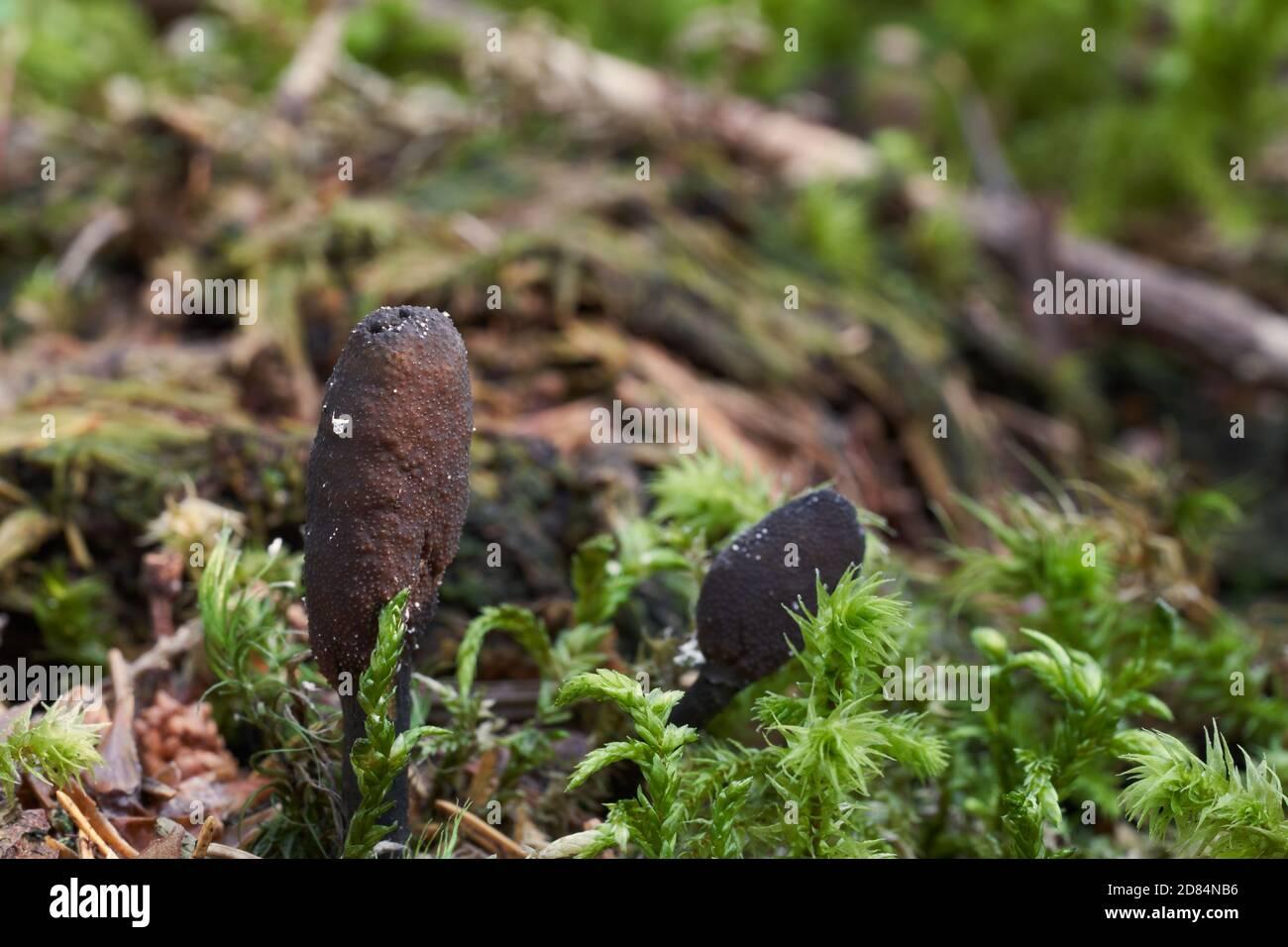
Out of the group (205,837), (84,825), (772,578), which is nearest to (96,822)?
(84,825)

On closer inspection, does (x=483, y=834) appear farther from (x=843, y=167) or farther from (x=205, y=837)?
(x=843, y=167)

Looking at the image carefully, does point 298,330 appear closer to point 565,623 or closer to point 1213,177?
point 565,623

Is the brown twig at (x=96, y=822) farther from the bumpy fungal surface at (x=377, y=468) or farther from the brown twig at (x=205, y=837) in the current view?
the bumpy fungal surface at (x=377, y=468)

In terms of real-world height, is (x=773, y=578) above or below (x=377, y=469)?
below

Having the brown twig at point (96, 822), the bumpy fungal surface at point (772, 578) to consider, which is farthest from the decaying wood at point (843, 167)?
the brown twig at point (96, 822)

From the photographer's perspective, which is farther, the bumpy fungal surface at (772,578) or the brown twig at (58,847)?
the bumpy fungal surface at (772,578)

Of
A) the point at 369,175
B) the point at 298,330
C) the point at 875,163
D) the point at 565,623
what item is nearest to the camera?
the point at 565,623

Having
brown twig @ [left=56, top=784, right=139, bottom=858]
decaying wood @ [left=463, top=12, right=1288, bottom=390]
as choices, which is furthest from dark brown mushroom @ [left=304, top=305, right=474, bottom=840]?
decaying wood @ [left=463, top=12, right=1288, bottom=390]

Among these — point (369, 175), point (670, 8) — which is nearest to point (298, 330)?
point (369, 175)
